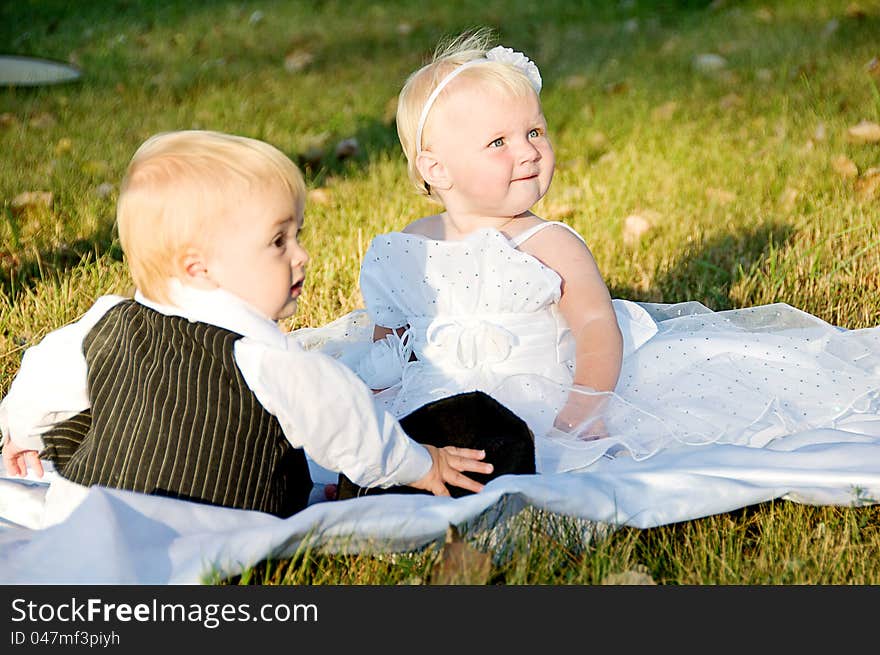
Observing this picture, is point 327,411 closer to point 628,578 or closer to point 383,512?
point 383,512

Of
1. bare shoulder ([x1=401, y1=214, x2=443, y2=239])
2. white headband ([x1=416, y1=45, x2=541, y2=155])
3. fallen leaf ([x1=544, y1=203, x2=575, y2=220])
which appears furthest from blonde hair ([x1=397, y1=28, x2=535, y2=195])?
fallen leaf ([x1=544, y1=203, x2=575, y2=220])

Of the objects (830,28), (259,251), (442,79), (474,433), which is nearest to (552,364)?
(474,433)

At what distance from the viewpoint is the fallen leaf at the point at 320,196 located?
5344 mm

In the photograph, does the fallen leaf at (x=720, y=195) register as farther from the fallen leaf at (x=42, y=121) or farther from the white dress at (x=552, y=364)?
the fallen leaf at (x=42, y=121)

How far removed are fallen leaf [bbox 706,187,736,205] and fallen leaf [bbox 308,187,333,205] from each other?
172cm

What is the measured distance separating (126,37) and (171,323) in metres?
7.56

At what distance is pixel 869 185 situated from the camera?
5.05m

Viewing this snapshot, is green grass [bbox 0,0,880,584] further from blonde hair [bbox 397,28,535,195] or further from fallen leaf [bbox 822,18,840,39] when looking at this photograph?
blonde hair [bbox 397,28,535,195]

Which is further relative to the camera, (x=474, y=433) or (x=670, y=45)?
(x=670, y=45)

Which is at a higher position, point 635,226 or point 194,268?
point 194,268

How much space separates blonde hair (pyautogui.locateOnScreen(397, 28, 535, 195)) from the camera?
10.5 ft

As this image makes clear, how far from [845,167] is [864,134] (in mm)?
521

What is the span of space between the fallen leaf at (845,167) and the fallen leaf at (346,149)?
7.92 feet

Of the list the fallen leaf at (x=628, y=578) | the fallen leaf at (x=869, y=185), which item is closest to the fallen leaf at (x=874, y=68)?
the fallen leaf at (x=869, y=185)
